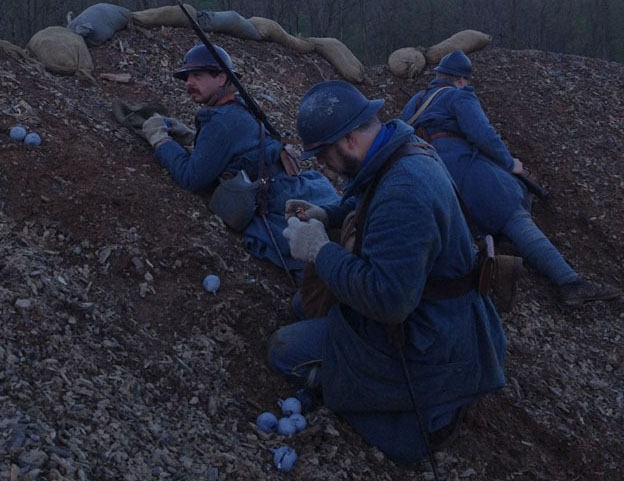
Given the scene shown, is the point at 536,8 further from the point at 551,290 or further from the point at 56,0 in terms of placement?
the point at 551,290

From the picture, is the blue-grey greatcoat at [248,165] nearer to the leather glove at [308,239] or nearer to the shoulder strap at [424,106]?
the leather glove at [308,239]

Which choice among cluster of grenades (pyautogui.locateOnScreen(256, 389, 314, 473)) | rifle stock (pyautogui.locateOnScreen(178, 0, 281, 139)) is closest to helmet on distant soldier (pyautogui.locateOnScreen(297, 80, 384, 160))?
cluster of grenades (pyautogui.locateOnScreen(256, 389, 314, 473))

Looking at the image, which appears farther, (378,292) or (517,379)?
(517,379)

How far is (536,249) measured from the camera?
4977 millimetres

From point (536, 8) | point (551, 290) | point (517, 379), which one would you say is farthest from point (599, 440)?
point (536, 8)

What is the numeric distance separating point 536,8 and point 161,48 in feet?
41.6

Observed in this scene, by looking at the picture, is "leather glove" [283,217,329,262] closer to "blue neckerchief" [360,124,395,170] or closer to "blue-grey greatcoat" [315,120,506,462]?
"blue-grey greatcoat" [315,120,506,462]

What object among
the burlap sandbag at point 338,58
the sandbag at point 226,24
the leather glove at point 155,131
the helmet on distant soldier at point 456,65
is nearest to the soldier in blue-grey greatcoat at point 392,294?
the leather glove at point 155,131

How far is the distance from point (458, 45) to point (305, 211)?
251 inches

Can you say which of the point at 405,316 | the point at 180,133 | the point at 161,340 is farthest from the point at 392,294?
the point at 180,133

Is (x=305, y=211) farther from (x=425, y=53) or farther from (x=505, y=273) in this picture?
(x=425, y=53)

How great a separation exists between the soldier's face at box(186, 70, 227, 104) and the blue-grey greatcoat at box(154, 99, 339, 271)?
115mm

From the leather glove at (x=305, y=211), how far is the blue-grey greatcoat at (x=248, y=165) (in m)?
0.55

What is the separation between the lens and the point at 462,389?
2812 mm
